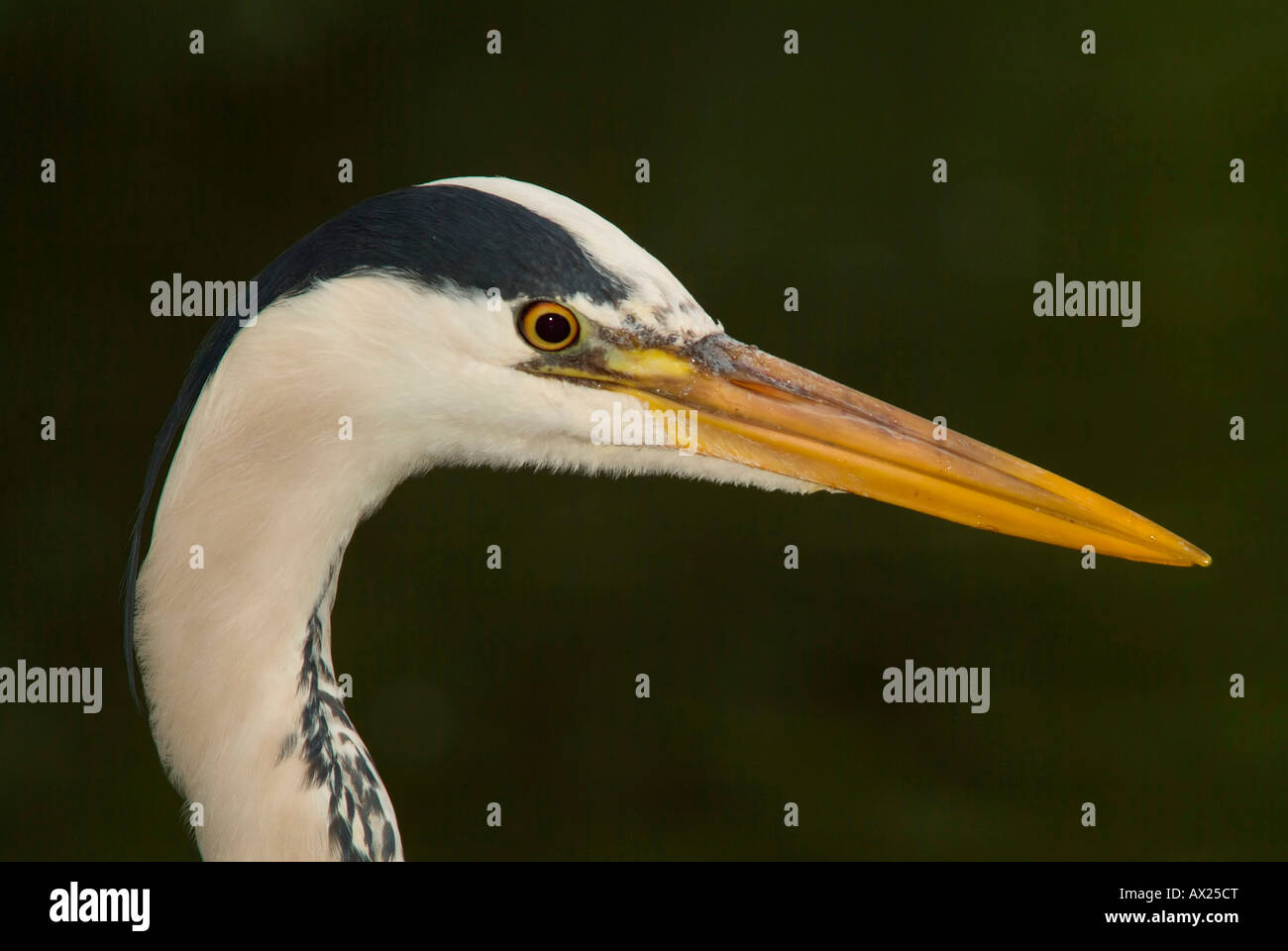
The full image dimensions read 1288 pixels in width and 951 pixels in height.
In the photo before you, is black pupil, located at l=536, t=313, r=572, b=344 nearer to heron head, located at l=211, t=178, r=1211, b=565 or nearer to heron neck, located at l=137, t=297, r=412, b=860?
heron head, located at l=211, t=178, r=1211, b=565

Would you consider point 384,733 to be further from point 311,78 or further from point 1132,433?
point 1132,433

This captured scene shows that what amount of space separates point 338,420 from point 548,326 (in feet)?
0.82

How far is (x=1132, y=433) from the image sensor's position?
352cm

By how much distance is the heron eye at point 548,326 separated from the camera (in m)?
1.41

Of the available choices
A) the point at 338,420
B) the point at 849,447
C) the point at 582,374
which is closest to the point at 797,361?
the point at 849,447

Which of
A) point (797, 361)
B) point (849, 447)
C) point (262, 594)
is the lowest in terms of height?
point (262, 594)

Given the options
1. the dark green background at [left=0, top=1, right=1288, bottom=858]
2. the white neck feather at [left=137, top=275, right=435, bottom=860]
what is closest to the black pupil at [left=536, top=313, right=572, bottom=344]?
the white neck feather at [left=137, top=275, right=435, bottom=860]

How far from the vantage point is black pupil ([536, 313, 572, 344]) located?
4.65 feet

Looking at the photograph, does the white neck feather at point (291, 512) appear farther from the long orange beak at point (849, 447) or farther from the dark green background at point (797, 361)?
the dark green background at point (797, 361)

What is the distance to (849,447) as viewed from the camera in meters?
1.53

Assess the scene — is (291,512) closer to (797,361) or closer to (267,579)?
(267,579)

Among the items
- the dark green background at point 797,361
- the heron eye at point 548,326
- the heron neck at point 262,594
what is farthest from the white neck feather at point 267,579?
the dark green background at point 797,361
